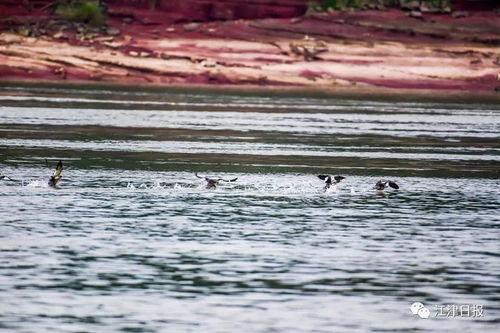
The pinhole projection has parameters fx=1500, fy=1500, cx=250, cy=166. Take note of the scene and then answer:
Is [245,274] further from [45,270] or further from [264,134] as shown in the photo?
[264,134]

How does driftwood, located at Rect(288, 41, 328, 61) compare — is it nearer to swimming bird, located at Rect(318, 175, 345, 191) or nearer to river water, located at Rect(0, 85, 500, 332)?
river water, located at Rect(0, 85, 500, 332)

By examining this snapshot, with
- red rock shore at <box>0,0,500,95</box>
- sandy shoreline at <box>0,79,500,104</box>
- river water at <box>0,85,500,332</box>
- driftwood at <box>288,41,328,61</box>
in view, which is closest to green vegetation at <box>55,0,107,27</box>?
red rock shore at <box>0,0,500,95</box>

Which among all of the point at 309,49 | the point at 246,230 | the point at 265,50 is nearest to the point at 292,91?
the point at 309,49

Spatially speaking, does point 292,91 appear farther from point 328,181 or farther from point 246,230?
point 246,230

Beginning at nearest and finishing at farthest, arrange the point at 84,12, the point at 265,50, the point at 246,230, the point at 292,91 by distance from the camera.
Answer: the point at 246,230, the point at 292,91, the point at 265,50, the point at 84,12

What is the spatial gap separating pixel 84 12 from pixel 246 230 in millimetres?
71187

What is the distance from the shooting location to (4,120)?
176ft

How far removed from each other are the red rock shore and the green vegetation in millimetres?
935

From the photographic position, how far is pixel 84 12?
3760 inches

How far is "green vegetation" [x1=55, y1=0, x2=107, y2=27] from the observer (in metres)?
95.4

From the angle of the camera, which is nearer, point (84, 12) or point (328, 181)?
point (328, 181)

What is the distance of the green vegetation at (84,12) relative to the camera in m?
95.4

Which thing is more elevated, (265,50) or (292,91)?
(265,50)

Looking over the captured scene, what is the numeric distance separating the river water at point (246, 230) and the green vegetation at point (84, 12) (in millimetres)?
42898
